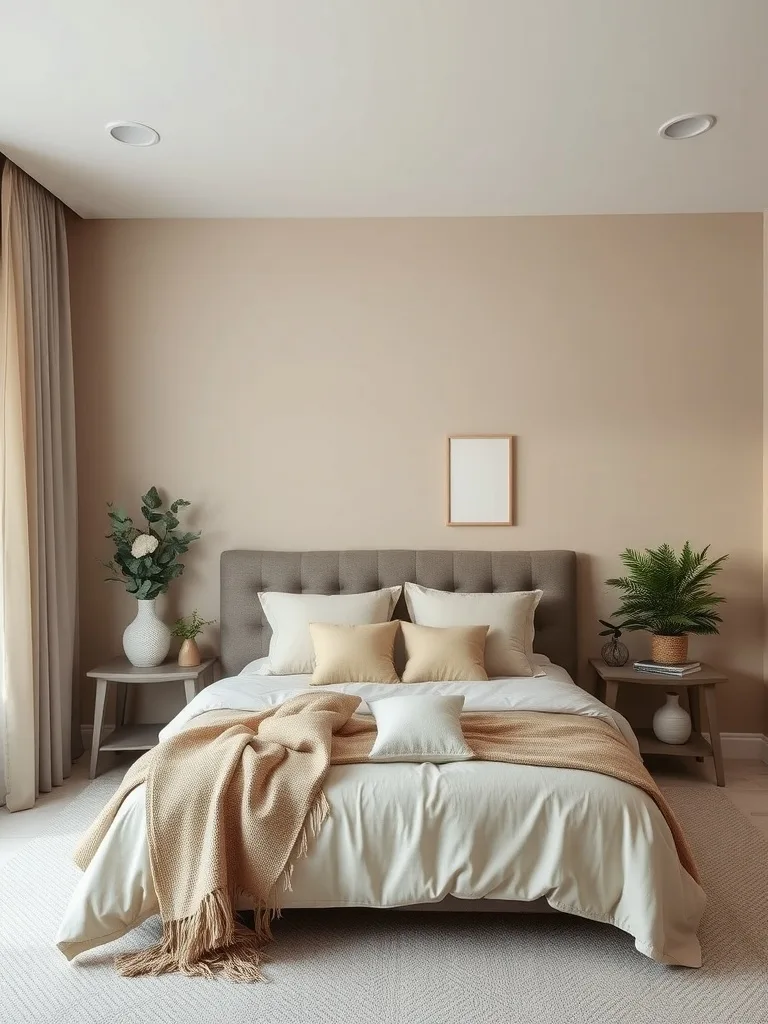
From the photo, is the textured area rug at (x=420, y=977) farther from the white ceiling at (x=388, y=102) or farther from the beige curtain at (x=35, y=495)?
the white ceiling at (x=388, y=102)

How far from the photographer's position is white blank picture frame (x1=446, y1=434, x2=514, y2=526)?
4.38 m

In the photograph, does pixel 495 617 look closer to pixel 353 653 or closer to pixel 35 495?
pixel 353 653

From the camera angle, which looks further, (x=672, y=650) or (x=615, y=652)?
(x=615, y=652)

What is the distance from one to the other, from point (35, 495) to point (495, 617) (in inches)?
86.2

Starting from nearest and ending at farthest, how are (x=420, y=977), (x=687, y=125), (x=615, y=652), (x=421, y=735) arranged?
(x=420, y=977) → (x=421, y=735) → (x=687, y=125) → (x=615, y=652)

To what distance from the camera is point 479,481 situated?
439cm

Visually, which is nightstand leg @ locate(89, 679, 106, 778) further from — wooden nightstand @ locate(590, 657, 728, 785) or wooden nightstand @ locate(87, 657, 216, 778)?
wooden nightstand @ locate(590, 657, 728, 785)

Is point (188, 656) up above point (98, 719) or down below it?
above

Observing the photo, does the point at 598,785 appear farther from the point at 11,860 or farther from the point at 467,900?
the point at 11,860

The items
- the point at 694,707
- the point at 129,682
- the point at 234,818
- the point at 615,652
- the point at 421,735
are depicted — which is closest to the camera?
the point at 234,818

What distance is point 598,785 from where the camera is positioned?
2521 millimetres

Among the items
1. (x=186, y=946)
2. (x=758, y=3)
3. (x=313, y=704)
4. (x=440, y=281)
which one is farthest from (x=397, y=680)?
(x=758, y=3)

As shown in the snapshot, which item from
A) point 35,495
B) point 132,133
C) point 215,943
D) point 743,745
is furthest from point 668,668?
point 132,133

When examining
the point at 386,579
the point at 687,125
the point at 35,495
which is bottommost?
the point at 386,579
